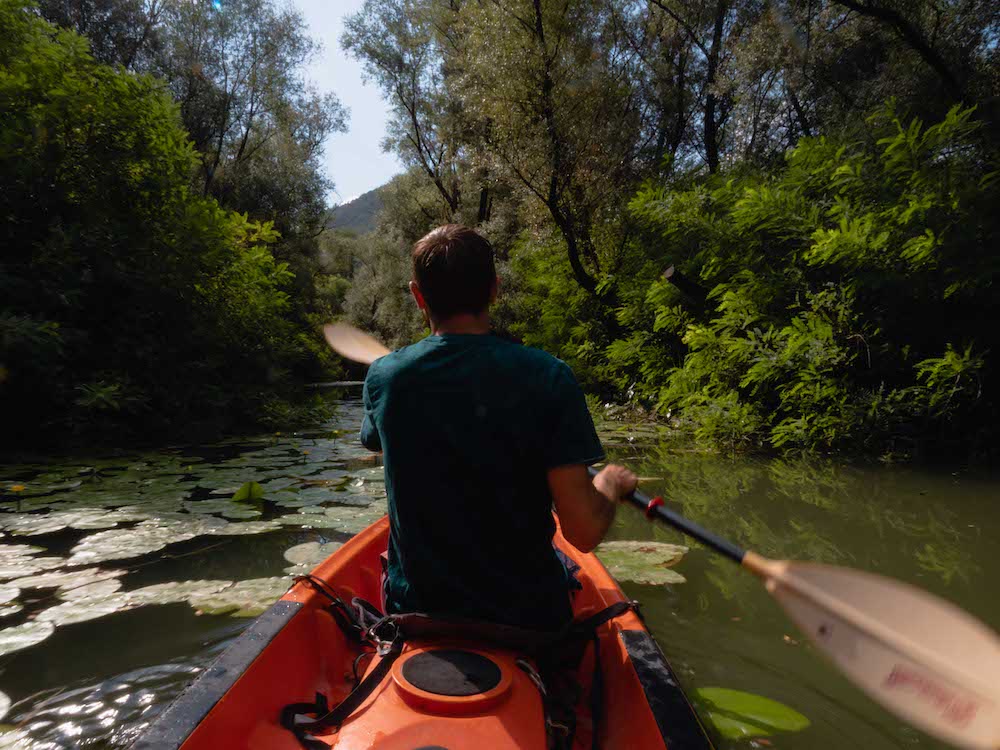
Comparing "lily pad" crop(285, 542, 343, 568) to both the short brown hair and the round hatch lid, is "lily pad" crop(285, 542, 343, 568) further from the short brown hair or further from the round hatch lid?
the short brown hair

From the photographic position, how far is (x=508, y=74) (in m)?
9.15

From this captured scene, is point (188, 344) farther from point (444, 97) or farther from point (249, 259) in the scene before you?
point (444, 97)

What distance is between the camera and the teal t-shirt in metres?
1.19

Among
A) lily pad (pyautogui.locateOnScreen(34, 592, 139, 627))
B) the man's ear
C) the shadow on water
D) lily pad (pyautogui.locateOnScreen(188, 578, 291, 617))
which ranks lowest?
the shadow on water

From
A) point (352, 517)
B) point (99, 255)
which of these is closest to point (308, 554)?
point (352, 517)

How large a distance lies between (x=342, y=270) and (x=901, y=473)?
32.0 m

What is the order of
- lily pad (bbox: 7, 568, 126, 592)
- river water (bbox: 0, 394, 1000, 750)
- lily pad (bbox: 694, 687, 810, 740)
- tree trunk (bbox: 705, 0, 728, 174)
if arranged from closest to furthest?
1. lily pad (bbox: 694, 687, 810, 740)
2. river water (bbox: 0, 394, 1000, 750)
3. lily pad (bbox: 7, 568, 126, 592)
4. tree trunk (bbox: 705, 0, 728, 174)

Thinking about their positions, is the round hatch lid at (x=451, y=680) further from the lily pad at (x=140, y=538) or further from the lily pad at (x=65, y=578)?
the lily pad at (x=140, y=538)

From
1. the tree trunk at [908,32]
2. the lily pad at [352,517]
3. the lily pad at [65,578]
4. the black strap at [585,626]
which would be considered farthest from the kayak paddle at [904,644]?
the tree trunk at [908,32]

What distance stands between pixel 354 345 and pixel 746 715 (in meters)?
2.52

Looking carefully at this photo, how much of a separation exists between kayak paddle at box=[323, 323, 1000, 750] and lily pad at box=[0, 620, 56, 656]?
2.35 m

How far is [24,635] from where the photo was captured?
2.01 metres

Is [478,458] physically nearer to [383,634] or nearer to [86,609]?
[383,634]

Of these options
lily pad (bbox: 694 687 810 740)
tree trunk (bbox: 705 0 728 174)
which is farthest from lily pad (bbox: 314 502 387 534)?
tree trunk (bbox: 705 0 728 174)
